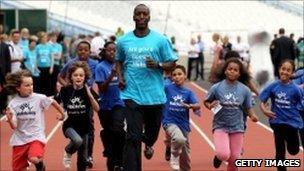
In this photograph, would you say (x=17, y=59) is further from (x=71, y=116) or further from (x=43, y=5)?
(x=43, y=5)

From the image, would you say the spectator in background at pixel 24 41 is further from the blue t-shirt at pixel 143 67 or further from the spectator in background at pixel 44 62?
the blue t-shirt at pixel 143 67

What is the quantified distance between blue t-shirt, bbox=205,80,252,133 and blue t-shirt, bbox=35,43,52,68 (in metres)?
11.2

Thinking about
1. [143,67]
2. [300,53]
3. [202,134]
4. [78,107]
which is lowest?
[202,134]

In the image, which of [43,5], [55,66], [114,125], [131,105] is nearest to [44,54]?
[55,66]

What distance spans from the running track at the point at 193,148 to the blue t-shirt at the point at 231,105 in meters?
1.81

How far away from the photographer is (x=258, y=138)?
47.5ft

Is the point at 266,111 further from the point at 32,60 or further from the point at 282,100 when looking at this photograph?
the point at 32,60

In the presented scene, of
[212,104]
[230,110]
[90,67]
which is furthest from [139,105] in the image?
[90,67]

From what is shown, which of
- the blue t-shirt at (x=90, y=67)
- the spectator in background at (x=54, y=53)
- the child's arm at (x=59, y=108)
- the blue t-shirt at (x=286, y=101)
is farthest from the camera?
the spectator in background at (x=54, y=53)

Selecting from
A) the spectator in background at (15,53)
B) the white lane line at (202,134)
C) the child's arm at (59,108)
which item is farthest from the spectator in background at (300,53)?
the child's arm at (59,108)

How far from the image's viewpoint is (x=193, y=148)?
13.4 m

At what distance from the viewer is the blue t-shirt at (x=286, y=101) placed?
389 inches

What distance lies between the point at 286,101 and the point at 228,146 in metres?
1.21

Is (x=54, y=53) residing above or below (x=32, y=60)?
above
